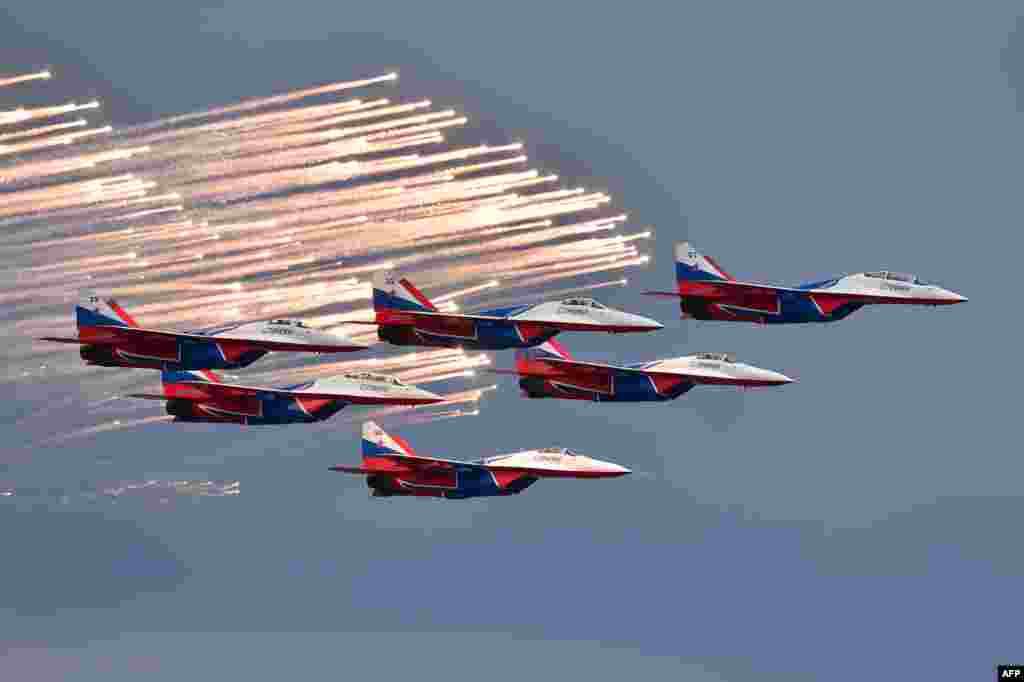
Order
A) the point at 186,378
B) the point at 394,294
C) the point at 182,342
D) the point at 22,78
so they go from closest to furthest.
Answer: the point at 182,342, the point at 394,294, the point at 186,378, the point at 22,78

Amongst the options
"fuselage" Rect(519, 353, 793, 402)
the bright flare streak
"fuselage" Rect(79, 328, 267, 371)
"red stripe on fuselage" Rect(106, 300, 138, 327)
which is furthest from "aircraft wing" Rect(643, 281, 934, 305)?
the bright flare streak

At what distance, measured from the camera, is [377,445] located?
196 meters

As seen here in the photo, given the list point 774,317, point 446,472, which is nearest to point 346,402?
point 446,472

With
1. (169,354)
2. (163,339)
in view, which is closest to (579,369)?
(169,354)

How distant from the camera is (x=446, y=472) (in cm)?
19475

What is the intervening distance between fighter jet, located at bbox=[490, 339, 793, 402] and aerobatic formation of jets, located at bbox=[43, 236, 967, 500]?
5 centimetres

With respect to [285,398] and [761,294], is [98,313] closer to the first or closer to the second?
[285,398]

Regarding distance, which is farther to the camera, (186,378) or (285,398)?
(285,398)

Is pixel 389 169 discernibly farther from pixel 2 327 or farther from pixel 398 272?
pixel 2 327

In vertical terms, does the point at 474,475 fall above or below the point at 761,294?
below

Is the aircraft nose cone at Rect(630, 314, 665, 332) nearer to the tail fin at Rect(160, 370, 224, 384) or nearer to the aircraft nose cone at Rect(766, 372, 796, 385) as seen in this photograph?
the aircraft nose cone at Rect(766, 372, 796, 385)

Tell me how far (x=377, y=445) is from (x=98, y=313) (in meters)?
16.1

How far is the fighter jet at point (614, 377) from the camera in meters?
194

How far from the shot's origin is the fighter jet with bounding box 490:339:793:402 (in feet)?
637
